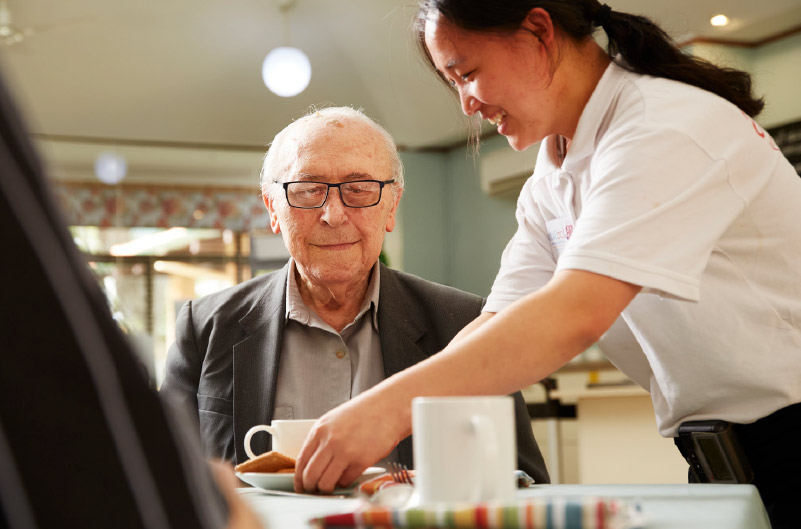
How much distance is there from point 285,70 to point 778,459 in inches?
176

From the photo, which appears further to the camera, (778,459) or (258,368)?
(258,368)

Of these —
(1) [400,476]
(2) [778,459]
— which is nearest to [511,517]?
(1) [400,476]

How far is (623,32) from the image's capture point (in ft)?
4.01

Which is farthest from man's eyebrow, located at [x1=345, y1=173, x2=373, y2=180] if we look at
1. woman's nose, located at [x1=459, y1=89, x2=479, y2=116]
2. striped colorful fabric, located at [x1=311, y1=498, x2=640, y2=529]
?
striped colorful fabric, located at [x1=311, y1=498, x2=640, y2=529]

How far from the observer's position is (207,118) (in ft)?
24.1

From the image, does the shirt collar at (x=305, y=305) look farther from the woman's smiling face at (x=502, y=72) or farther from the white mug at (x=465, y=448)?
the white mug at (x=465, y=448)

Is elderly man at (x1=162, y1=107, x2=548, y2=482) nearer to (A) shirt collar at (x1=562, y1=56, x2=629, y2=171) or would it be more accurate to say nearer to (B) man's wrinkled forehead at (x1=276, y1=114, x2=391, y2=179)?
(B) man's wrinkled forehead at (x1=276, y1=114, x2=391, y2=179)

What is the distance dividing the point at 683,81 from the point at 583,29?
6.7 inches

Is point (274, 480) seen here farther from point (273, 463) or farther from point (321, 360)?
point (321, 360)

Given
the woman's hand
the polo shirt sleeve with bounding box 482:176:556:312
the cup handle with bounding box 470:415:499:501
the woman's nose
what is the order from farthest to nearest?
the polo shirt sleeve with bounding box 482:176:556:312, the woman's nose, the woman's hand, the cup handle with bounding box 470:415:499:501

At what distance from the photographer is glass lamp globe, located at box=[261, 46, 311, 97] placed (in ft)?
17.0

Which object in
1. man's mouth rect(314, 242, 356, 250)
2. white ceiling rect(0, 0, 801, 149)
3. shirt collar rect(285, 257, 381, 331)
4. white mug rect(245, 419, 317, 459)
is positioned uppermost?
white ceiling rect(0, 0, 801, 149)

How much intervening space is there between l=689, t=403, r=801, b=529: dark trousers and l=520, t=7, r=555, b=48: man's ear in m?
0.56

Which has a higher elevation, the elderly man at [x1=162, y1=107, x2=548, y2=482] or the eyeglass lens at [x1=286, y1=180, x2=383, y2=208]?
the eyeglass lens at [x1=286, y1=180, x2=383, y2=208]
